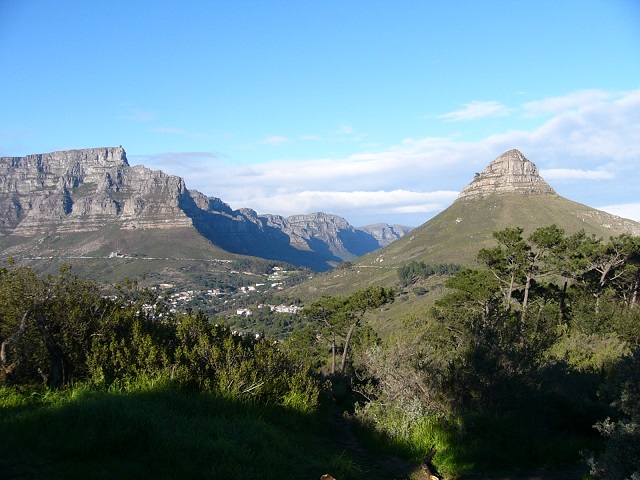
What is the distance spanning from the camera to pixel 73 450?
595 cm

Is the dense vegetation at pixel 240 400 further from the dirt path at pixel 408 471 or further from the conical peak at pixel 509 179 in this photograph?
the conical peak at pixel 509 179

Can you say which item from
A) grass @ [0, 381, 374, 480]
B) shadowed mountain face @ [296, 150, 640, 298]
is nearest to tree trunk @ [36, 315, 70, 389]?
grass @ [0, 381, 374, 480]

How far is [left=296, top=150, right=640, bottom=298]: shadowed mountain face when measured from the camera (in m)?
95.9

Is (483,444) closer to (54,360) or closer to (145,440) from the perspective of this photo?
(145,440)

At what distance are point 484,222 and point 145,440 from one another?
110056mm

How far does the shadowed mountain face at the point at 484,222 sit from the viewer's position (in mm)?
95875

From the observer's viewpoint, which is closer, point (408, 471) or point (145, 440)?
point (145, 440)

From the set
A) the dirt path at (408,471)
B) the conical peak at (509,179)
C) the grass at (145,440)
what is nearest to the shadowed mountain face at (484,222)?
the conical peak at (509,179)

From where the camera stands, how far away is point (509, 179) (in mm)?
127812

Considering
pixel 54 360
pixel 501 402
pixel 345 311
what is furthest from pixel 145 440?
pixel 345 311

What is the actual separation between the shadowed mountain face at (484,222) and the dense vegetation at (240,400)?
7834 cm

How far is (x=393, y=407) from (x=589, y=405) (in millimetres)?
4055

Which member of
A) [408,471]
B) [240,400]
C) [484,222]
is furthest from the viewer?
[484,222]

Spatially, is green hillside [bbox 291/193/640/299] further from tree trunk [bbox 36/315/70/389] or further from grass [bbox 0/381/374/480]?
tree trunk [bbox 36/315/70/389]
